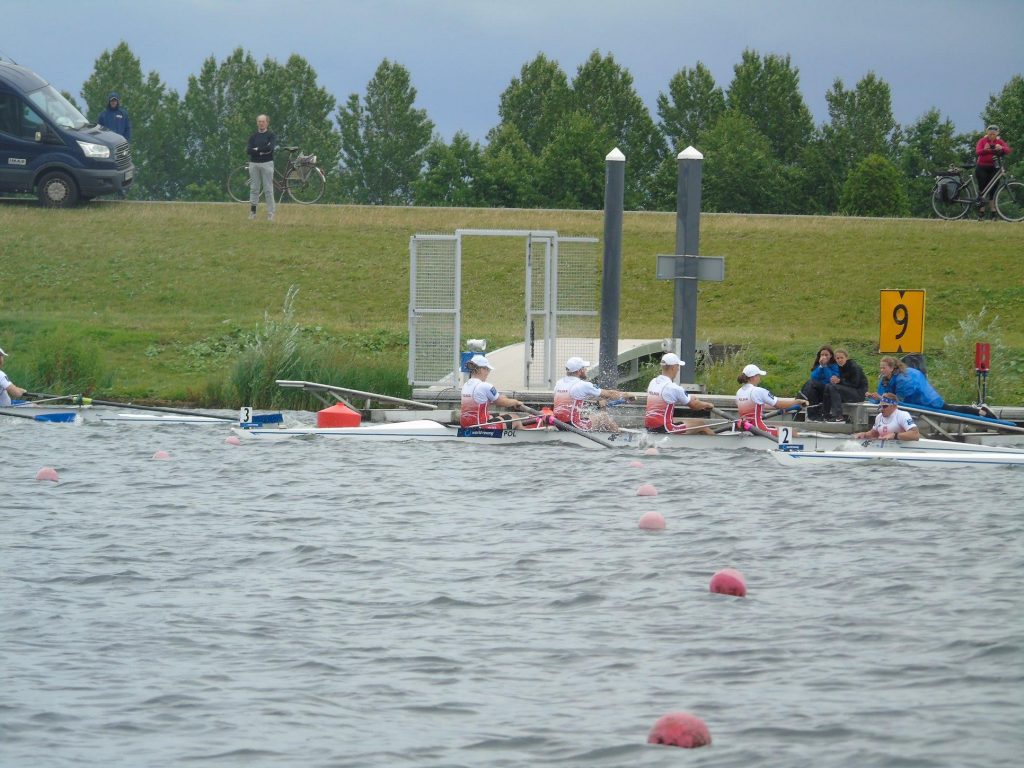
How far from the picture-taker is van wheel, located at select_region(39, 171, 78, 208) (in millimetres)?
35062

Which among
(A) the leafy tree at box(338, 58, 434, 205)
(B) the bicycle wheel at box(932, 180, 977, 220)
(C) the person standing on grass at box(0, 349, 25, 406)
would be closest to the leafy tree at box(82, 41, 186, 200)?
(A) the leafy tree at box(338, 58, 434, 205)

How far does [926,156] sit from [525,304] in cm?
4238

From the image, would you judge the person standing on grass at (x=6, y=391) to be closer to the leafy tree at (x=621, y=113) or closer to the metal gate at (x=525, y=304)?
the metal gate at (x=525, y=304)

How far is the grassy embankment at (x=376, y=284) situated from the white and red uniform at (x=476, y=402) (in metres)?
5.02

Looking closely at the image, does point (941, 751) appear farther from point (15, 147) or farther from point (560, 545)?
point (15, 147)

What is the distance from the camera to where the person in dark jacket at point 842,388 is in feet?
65.9

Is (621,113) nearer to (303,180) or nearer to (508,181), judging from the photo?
(508,181)

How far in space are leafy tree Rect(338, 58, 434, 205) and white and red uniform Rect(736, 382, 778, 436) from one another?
50821mm

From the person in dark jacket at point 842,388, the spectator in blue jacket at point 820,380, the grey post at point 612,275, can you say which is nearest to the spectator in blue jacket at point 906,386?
the person in dark jacket at point 842,388

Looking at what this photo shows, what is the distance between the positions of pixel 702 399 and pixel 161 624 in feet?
40.2

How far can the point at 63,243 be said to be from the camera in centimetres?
3425

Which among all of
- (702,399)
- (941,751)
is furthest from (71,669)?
(702,399)

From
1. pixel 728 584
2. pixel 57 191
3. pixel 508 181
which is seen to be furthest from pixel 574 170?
pixel 728 584

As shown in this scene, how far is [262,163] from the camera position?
33.8m
